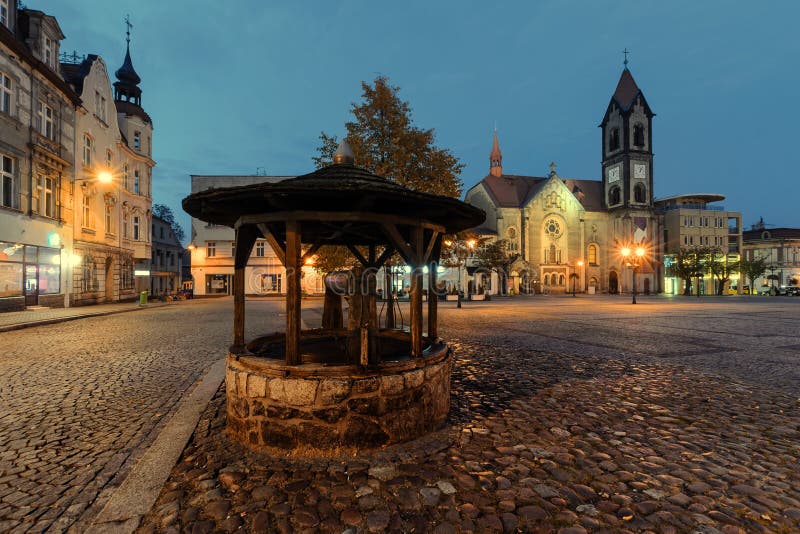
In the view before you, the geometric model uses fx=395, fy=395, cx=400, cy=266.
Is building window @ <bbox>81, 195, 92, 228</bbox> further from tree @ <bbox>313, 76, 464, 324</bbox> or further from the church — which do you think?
the church

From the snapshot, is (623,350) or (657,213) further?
(657,213)

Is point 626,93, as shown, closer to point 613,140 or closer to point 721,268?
point 613,140

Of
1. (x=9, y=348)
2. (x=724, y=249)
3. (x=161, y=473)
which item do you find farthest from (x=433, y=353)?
(x=724, y=249)

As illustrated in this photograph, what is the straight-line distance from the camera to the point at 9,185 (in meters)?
17.9

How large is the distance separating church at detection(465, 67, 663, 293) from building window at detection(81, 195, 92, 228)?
143 ft

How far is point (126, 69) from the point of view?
3278cm

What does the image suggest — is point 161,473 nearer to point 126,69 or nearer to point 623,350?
point 623,350

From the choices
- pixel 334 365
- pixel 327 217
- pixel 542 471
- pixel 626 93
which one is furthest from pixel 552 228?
pixel 334 365

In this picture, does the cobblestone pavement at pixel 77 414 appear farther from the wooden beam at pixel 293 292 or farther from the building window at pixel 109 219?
the building window at pixel 109 219

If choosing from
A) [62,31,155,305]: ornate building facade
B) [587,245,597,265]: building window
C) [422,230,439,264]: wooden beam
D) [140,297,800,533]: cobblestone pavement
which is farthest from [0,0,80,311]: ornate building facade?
[587,245,597,265]: building window

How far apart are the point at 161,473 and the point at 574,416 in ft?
14.8

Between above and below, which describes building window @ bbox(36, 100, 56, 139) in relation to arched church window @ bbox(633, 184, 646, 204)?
below

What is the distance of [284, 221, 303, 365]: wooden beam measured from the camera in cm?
419

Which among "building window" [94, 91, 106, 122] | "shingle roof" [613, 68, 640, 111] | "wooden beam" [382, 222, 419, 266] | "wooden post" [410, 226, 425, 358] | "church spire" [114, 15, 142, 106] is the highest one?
"shingle roof" [613, 68, 640, 111]
